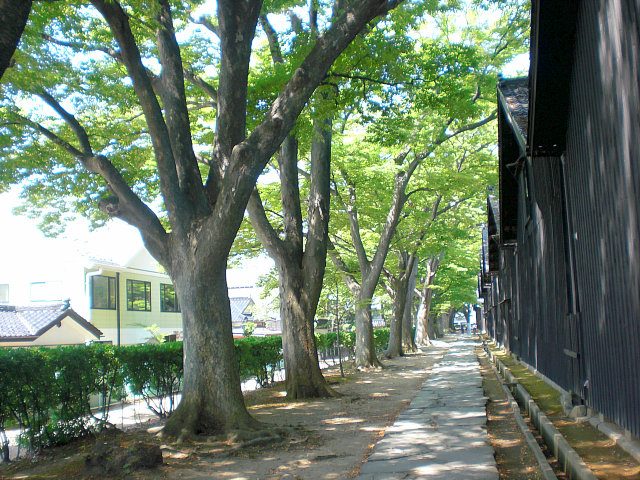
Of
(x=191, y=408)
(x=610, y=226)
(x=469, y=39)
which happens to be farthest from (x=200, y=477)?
(x=469, y=39)

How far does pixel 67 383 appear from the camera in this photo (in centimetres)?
845

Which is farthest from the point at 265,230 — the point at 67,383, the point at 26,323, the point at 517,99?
the point at 26,323

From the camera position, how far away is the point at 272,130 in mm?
8195

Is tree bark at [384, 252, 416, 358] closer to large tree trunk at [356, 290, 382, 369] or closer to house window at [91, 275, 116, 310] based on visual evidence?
large tree trunk at [356, 290, 382, 369]

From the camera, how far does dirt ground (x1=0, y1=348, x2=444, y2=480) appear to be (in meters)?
6.41

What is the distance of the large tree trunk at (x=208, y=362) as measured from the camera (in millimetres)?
8117

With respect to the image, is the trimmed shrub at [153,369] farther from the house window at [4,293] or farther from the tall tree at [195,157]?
the house window at [4,293]

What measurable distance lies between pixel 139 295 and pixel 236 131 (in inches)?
867

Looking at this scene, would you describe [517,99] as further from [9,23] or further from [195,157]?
[9,23]


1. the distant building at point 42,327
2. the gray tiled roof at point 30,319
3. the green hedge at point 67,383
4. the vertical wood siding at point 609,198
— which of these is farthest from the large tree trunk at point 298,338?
the gray tiled roof at point 30,319

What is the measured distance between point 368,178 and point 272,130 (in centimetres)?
1286

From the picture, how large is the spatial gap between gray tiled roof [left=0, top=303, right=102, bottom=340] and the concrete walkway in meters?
14.4

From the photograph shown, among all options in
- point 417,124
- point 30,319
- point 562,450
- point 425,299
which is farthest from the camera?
point 425,299

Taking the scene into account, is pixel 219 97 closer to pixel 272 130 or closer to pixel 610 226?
pixel 272 130
